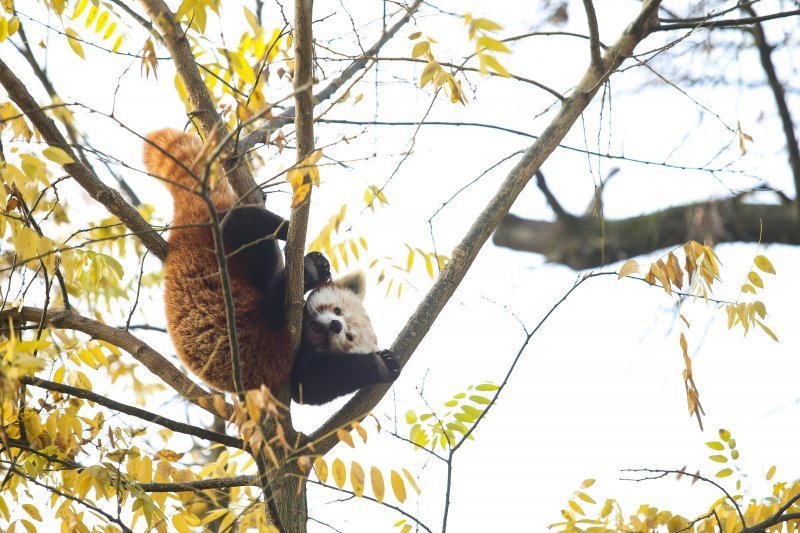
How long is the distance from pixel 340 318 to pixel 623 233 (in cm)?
683

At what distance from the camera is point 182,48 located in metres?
4.03

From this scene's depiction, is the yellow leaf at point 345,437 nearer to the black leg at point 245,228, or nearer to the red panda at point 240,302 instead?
the red panda at point 240,302

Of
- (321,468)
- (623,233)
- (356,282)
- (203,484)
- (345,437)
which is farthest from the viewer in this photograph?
(623,233)

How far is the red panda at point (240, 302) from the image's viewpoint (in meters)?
4.45

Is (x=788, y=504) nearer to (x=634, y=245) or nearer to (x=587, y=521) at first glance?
(x=587, y=521)

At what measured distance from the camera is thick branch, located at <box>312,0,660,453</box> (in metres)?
4.30

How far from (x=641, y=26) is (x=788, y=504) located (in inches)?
110

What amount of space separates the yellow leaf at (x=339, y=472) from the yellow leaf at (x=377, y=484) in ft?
0.40

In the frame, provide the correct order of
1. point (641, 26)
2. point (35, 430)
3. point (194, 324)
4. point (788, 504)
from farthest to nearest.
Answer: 1. point (641, 26)
2. point (194, 324)
3. point (35, 430)
4. point (788, 504)

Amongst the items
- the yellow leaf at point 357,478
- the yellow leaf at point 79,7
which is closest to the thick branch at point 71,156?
the yellow leaf at point 79,7

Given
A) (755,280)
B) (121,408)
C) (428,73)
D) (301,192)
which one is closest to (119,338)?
(121,408)

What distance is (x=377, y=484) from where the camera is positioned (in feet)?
9.93

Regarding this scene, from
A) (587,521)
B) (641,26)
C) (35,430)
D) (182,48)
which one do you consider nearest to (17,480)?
(35,430)

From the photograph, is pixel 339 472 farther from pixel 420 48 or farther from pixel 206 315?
pixel 420 48
